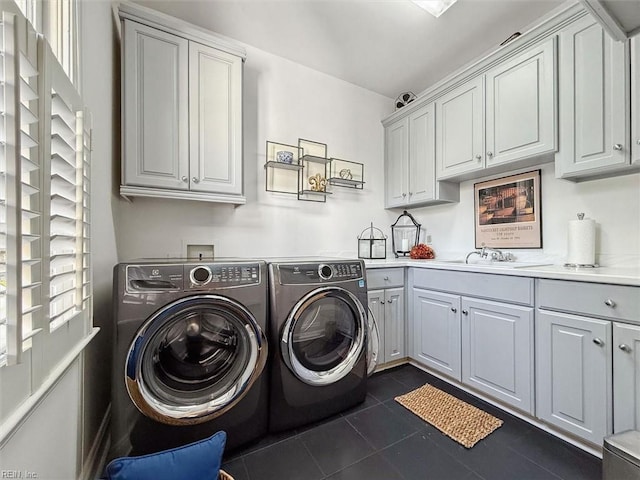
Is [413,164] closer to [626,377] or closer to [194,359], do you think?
[626,377]

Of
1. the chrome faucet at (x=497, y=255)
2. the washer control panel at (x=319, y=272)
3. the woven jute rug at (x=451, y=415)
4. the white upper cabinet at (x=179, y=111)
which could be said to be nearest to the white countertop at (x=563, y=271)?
the chrome faucet at (x=497, y=255)

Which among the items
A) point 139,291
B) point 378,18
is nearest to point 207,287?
point 139,291

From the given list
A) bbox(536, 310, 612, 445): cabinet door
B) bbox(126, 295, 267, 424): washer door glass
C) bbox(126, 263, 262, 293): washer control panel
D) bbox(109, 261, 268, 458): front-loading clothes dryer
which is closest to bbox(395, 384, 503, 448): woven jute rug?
bbox(536, 310, 612, 445): cabinet door

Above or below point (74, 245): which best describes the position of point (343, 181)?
above

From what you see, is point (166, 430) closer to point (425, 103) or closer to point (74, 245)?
point (74, 245)

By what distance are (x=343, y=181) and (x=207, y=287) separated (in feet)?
5.94

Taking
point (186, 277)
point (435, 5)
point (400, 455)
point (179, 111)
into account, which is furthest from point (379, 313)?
point (435, 5)

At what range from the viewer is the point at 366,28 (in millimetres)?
2074

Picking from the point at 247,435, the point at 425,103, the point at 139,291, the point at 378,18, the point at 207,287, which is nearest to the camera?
the point at 139,291

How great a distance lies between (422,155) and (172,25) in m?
2.19

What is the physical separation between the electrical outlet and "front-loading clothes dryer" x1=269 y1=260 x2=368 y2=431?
860 mm

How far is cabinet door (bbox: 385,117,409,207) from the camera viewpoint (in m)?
2.78

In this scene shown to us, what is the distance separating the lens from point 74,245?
93 centimetres

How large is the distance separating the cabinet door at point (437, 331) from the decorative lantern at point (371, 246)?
603 mm
